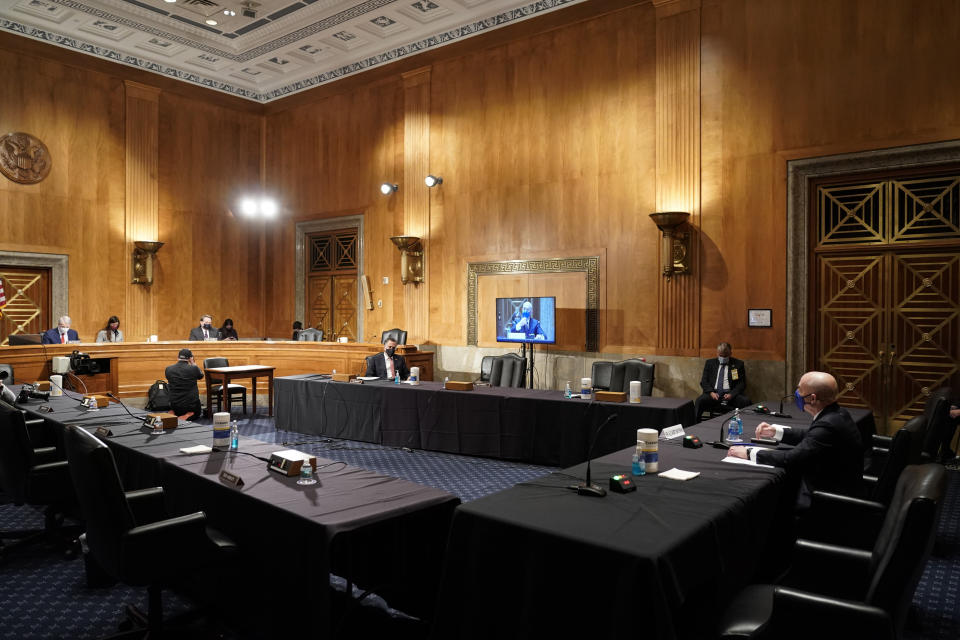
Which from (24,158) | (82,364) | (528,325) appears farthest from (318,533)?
(24,158)

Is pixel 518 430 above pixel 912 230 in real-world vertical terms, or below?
below

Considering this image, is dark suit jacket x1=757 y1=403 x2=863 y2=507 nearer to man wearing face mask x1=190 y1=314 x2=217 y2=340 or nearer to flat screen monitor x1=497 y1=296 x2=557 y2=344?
flat screen monitor x1=497 y1=296 x2=557 y2=344

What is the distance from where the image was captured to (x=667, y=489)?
2936 millimetres

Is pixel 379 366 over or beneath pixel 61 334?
beneath

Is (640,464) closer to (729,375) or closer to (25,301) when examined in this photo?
(729,375)

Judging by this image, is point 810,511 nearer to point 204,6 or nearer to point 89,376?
point 89,376

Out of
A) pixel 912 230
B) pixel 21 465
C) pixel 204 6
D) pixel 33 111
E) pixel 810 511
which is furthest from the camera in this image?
pixel 33 111

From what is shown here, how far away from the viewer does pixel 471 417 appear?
6.64 meters

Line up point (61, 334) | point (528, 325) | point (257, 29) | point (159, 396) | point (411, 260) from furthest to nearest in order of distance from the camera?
1. point (411, 260)
2. point (257, 29)
3. point (61, 334)
4. point (528, 325)
5. point (159, 396)

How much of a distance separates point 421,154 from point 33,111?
20.4 ft

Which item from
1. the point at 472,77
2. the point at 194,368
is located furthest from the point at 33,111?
the point at 472,77

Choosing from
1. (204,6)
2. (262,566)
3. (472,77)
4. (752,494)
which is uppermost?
(204,6)

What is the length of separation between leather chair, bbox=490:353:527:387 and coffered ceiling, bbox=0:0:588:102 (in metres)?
4.94

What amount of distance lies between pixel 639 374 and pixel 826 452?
4.08 metres
